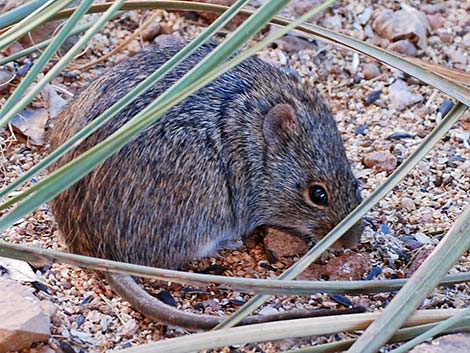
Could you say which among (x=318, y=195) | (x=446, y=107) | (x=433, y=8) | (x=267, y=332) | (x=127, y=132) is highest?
A: (x=433, y=8)

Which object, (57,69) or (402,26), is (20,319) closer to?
(57,69)

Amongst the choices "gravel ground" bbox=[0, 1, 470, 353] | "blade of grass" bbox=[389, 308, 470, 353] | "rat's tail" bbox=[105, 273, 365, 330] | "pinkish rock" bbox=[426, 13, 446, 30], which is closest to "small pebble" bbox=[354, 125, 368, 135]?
"gravel ground" bbox=[0, 1, 470, 353]

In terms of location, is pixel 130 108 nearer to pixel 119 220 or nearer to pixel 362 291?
pixel 119 220

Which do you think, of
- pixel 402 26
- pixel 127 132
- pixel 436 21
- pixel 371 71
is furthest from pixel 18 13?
pixel 436 21

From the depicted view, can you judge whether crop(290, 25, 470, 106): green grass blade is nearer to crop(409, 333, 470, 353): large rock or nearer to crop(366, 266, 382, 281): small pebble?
crop(409, 333, 470, 353): large rock

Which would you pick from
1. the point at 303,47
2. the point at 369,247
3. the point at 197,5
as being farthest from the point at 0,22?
the point at 303,47

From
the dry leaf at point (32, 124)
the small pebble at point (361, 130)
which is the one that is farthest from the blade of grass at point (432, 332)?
the dry leaf at point (32, 124)
